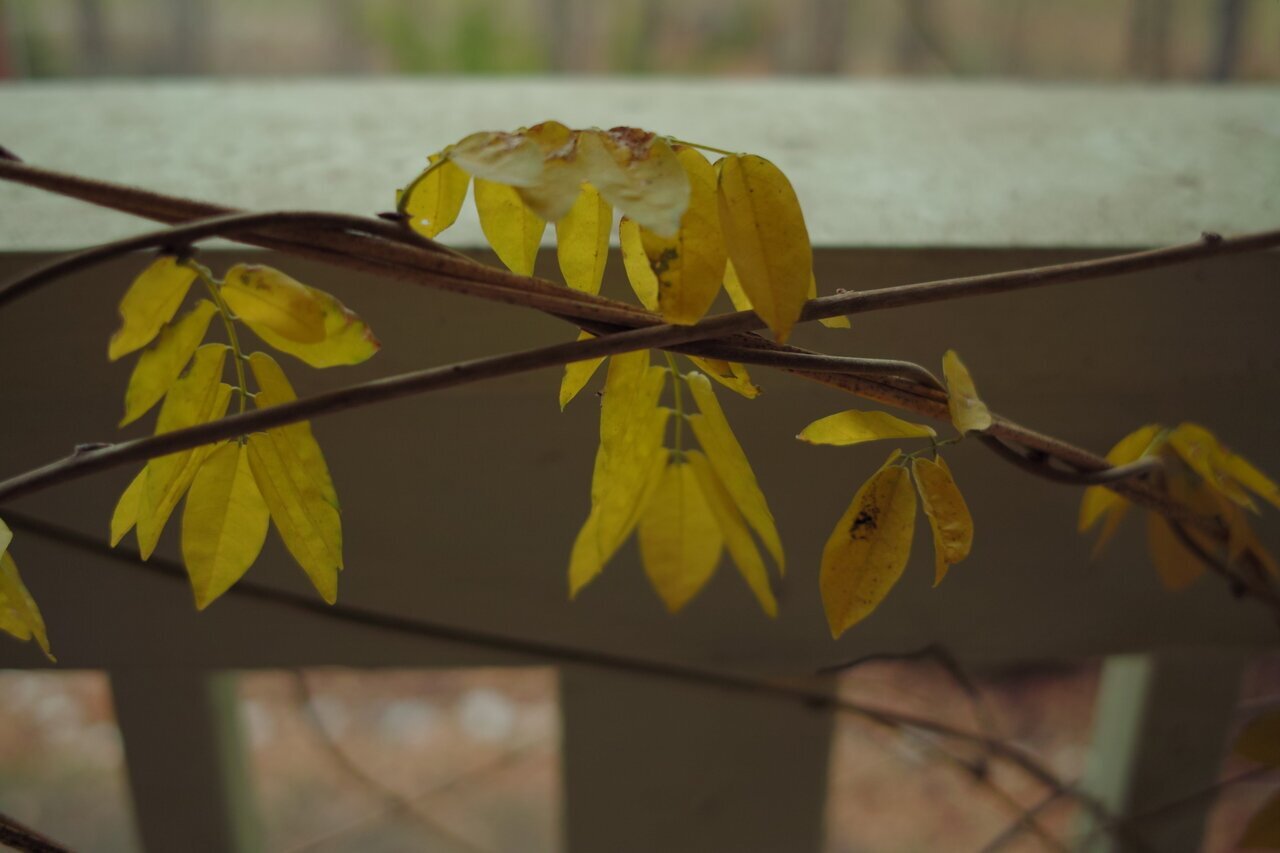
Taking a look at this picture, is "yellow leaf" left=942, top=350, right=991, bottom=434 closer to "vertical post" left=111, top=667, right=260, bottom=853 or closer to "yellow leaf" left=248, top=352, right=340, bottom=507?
"yellow leaf" left=248, top=352, right=340, bottom=507

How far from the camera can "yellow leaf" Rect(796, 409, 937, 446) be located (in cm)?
30

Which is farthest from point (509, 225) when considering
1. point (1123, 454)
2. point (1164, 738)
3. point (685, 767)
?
point (1164, 738)

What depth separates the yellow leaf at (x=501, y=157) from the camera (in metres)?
0.22

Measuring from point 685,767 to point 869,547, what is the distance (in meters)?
0.33

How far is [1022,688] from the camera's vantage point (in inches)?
66.4

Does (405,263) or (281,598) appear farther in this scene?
(281,598)

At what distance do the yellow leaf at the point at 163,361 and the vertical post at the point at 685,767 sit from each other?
32cm

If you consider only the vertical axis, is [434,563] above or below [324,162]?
below

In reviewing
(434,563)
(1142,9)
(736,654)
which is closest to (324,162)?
(434,563)

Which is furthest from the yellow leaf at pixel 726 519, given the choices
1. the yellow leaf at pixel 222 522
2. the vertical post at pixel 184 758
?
the vertical post at pixel 184 758

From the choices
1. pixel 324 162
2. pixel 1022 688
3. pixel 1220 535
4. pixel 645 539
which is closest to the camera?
pixel 645 539

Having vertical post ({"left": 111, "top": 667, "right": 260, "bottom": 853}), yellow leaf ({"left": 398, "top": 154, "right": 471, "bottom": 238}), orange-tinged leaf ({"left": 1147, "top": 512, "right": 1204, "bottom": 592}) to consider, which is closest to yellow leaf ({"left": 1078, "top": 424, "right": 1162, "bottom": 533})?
orange-tinged leaf ({"left": 1147, "top": 512, "right": 1204, "bottom": 592})

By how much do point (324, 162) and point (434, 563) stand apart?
0.21 meters

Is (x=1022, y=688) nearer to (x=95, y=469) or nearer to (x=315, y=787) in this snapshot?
(x=315, y=787)
